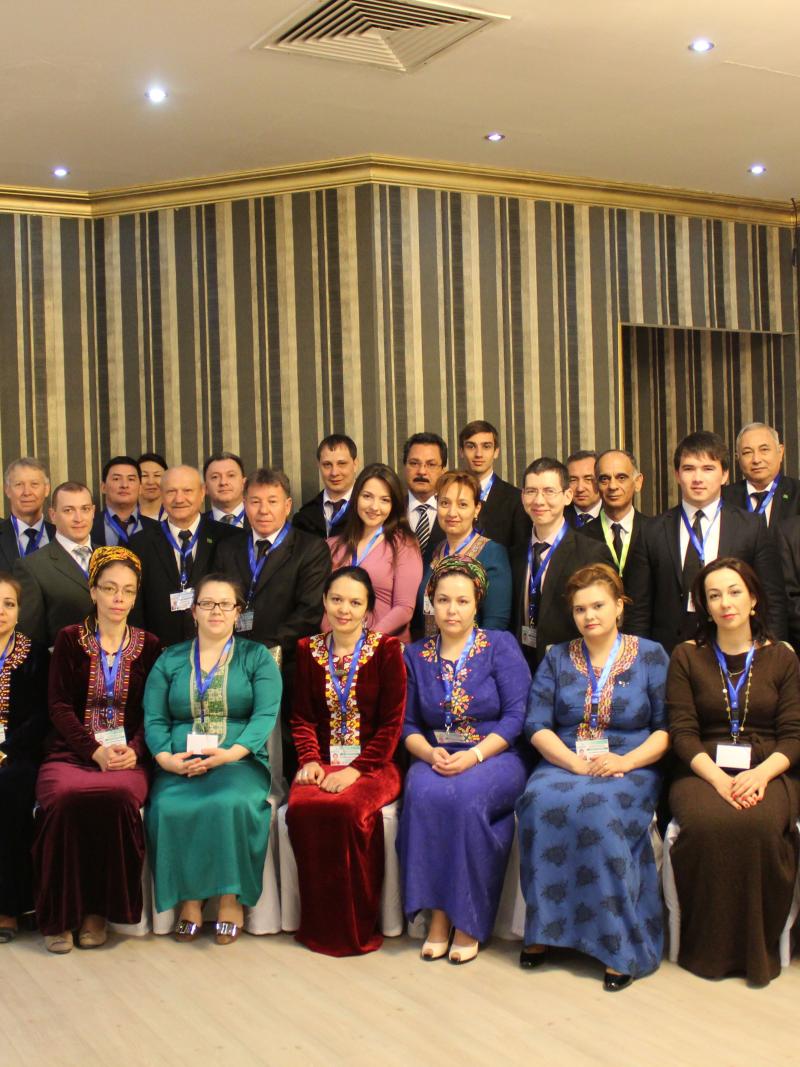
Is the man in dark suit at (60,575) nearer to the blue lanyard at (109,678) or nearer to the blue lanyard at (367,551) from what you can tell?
the blue lanyard at (109,678)

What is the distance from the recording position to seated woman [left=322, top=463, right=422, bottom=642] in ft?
16.2

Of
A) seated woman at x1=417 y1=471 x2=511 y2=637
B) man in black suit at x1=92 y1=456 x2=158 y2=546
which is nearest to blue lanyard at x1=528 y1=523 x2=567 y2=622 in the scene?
seated woman at x1=417 y1=471 x2=511 y2=637

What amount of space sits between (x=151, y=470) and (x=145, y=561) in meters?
1.20

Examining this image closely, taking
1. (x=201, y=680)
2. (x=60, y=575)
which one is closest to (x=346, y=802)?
(x=201, y=680)

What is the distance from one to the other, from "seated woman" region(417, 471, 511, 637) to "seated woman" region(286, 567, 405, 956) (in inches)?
14.5

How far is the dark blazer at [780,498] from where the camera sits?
5.46m

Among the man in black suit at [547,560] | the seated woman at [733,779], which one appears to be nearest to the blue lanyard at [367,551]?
the man in black suit at [547,560]

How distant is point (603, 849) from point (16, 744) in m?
2.21

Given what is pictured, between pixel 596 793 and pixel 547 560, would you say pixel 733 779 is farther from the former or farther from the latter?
pixel 547 560

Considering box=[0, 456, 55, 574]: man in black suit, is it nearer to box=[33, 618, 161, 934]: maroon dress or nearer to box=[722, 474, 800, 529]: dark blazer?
box=[33, 618, 161, 934]: maroon dress

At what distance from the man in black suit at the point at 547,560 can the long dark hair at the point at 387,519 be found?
22.4 inches

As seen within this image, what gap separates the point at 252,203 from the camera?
279 inches

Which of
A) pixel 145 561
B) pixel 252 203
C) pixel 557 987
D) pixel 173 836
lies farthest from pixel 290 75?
pixel 557 987

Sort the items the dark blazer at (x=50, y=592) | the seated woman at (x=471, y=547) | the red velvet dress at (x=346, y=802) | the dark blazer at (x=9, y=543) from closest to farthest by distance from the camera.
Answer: the red velvet dress at (x=346, y=802) → the seated woman at (x=471, y=547) → the dark blazer at (x=50, y=592) → the dark blazer at (x=9, y=543)
